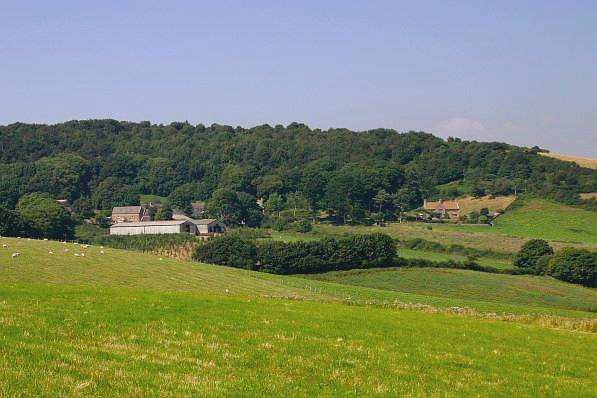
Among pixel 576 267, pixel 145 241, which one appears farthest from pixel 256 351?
pixel 145 241

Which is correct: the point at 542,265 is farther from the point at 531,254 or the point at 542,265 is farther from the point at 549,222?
→ the point at 549,222

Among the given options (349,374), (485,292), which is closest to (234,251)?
(485,292)

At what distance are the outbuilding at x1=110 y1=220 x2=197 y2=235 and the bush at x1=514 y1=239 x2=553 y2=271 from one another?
6844 centimetres

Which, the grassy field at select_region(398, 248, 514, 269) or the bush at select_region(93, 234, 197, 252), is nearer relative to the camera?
the grassy field at select_region(398, 248, 514, 269)

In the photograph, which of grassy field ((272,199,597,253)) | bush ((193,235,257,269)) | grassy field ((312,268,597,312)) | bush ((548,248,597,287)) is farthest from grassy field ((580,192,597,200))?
bush ((193,235,257,269))

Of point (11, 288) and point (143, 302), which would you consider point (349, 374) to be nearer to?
point (143, 302)

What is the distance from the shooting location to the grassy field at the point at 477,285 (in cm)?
8862

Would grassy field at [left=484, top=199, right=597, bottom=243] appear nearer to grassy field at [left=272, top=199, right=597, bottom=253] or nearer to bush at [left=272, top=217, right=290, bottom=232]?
grassy field at [left=272, top=199, right=597, bottom=253]

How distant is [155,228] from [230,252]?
160 feet

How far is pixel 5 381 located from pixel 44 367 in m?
1.63

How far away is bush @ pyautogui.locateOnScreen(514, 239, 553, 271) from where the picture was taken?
114 metres

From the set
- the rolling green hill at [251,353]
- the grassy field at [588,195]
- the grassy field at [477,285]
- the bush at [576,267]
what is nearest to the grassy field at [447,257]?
the bush at [576,267]

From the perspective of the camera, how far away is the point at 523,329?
34875 millimetres

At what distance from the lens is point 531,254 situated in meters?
114
